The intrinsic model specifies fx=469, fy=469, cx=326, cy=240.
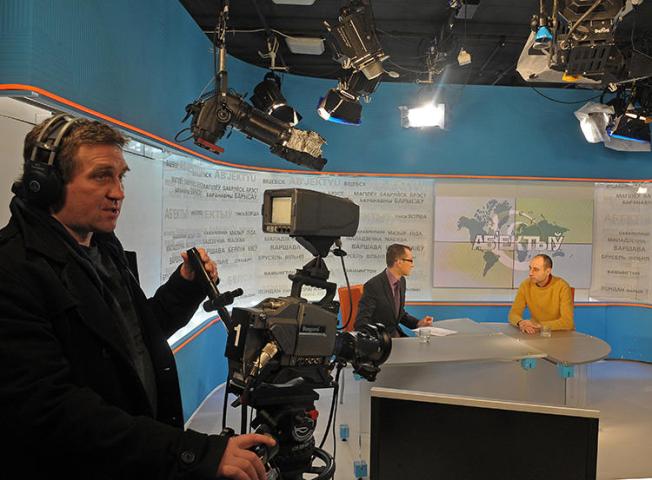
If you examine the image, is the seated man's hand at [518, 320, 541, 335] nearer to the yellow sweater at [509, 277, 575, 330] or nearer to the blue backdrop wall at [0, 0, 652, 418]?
the yellow sweater at [509, 277, 575, 330]

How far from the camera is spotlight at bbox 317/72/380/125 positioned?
3660mm

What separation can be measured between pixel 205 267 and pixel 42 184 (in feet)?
1.49

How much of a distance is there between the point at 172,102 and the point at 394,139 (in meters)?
2.66

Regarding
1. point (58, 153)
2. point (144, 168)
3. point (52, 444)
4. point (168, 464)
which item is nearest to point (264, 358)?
point (168, 464)

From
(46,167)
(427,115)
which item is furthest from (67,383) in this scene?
(427,115)

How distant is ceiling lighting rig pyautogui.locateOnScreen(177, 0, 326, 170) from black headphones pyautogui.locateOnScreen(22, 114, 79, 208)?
1.92 meters

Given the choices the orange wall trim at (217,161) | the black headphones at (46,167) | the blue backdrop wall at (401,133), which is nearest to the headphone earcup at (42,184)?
the black headphones at (46,167)

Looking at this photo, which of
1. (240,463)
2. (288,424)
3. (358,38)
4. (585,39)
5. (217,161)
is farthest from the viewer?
(217,161)

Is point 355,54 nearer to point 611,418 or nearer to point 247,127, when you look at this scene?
point 247,127

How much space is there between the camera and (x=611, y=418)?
371 cm

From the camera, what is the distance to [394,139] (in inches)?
198

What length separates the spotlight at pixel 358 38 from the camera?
3.15m

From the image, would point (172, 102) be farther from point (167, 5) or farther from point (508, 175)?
point (508, 175)

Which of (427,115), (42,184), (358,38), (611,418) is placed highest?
(358,38)
